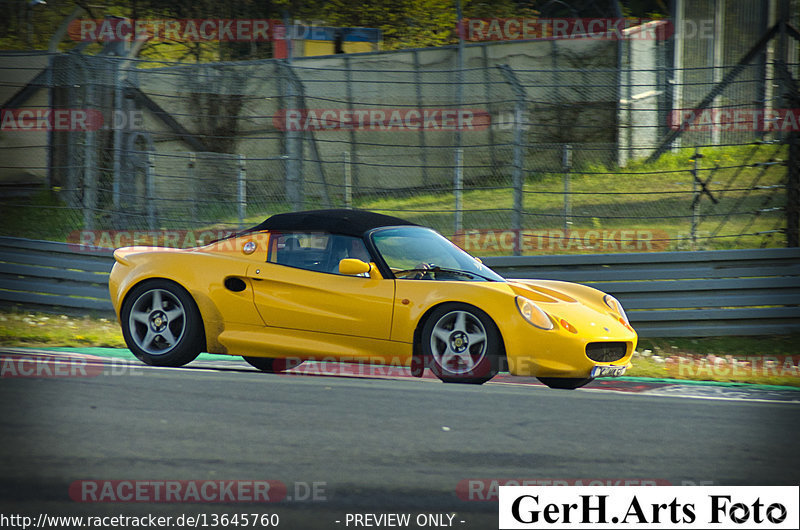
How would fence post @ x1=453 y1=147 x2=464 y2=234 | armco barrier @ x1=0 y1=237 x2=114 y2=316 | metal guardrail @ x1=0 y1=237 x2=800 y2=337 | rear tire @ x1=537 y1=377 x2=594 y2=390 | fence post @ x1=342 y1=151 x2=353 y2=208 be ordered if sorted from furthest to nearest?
fence post @ x1=342 y1=151 x2=353 y2=208, fence post @ x1=453 y1=147 x2=464 y2=234, metal guardrail @ x1=0 y1=237 x2=800 y2=337, armco barrier @ x1=0 y1=237 x2=114 y2=316, rear tire @ x1=537 y1=377 x2=594 y2=390

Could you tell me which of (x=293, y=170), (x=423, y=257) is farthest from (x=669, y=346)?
(x=293, y=170)

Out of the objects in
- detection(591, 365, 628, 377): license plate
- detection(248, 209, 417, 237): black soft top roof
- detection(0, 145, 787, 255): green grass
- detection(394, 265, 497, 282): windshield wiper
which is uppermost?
detection(0, 145, 787, 255): green grass

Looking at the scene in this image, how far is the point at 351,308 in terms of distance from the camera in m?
5.91

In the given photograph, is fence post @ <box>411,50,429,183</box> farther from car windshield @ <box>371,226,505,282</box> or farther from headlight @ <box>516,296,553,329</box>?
headlight @ <box>516,296,553,329</box>

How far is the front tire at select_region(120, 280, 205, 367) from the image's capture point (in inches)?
238

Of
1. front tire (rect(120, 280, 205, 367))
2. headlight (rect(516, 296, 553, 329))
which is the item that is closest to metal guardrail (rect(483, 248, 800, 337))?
headlight (rect(516, 296, 553, 329))

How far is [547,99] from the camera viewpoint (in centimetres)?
1691

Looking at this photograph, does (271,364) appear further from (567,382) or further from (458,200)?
(458,200)

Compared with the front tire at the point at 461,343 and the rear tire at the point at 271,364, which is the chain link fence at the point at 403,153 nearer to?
the rear tire at the point at 271,364

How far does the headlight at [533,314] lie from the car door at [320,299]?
802mm

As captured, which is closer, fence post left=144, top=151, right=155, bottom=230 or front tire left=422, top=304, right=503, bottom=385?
front tire left=422, top=304, right=503, bottom=385

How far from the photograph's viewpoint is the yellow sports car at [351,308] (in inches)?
229

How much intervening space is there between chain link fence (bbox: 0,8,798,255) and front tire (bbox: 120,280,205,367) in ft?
13.0

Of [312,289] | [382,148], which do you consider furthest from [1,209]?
[312,289]
